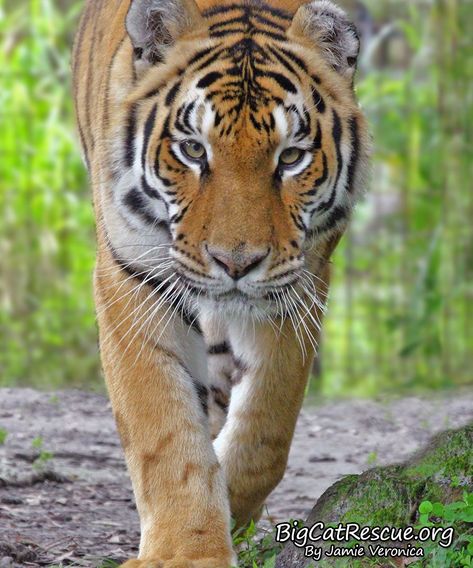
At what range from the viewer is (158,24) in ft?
10.4

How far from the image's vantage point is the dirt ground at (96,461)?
329cm

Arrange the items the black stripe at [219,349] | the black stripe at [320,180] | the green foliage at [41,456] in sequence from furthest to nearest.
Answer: the black stripe at [219,349], the green foliage at [41,456], the black stripe at [320,180]

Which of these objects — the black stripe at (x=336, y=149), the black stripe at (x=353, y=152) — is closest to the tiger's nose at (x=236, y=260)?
the black stripe at (x=336, y=149)

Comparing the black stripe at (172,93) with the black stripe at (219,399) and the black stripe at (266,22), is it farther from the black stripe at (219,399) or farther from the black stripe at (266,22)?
the black stripe at (219,399)

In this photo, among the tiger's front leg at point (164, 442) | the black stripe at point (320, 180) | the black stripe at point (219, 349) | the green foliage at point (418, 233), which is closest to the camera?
the tiger's front leg at point (164, 442)

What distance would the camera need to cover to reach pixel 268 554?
2.94 metres

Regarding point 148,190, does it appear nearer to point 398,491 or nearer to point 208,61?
point 208,61

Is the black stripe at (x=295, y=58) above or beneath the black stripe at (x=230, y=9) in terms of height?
beneath

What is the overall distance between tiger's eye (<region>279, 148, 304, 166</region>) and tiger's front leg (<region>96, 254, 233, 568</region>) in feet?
1.68

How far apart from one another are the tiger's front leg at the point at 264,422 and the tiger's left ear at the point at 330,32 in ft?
2.34

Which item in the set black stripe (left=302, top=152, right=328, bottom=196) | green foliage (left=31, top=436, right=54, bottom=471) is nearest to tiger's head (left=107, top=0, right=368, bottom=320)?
black stripe (left=302, top=152, right=328, bottom=196)

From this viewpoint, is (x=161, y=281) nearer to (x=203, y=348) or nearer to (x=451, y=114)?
(x=203, y=348)

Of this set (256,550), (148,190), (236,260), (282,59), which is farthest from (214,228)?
(256,550)

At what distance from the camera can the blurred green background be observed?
6.89 m
